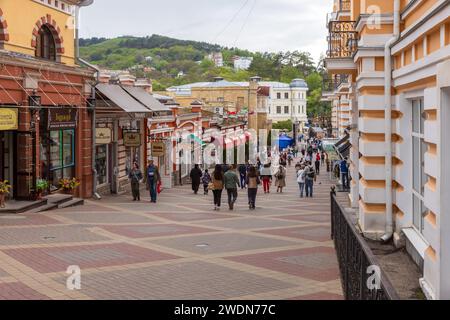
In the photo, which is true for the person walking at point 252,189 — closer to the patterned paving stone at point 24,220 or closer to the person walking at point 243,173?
the patterned paving stone at point 24,220

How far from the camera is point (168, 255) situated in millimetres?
12062

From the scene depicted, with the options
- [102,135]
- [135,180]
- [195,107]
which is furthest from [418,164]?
[195,107]

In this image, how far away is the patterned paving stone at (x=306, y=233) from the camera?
14.4 meters

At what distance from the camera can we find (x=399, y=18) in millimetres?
10062

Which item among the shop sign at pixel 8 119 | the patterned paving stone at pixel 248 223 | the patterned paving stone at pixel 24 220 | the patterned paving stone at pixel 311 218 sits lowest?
the patterned paving stone at pixel 311 218

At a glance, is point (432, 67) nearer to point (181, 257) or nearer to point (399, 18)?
point (399, 18)

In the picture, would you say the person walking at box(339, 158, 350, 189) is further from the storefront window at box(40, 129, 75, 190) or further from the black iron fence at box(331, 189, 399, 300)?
the black iron fence at box(331, 189, 399, 300)

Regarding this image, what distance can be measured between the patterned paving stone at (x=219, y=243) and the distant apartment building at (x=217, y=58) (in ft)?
377

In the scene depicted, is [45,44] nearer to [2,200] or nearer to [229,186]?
[2,200]

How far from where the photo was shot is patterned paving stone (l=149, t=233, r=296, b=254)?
12.8 meters

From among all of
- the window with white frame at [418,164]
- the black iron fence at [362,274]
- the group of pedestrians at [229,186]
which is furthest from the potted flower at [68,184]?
the black iron fence at [362,274]

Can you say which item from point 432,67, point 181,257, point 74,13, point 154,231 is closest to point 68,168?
point 74,13

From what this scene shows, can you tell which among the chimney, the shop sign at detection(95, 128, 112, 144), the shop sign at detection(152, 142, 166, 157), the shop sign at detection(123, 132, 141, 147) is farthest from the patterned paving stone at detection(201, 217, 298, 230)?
the chimney

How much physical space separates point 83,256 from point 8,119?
24.3 ft
